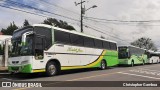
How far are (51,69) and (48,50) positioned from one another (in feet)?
4.22

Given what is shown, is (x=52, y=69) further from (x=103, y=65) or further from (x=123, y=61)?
(x=123, y=61)

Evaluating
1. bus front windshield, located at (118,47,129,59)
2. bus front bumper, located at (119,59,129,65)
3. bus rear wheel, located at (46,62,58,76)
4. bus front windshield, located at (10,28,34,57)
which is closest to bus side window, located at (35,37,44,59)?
bus front windshield, located at (10,28,34,57)

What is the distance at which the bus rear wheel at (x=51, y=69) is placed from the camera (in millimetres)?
17734

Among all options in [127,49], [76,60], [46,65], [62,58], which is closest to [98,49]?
[76,60]

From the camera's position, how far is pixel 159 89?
12.2 meters

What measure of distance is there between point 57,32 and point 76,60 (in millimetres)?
3354

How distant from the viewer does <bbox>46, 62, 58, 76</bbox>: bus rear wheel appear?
1773 cm

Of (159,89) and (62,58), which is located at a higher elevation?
(62,58)

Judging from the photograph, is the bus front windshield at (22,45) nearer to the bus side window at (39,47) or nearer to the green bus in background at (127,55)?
the bus side window at (39,47)

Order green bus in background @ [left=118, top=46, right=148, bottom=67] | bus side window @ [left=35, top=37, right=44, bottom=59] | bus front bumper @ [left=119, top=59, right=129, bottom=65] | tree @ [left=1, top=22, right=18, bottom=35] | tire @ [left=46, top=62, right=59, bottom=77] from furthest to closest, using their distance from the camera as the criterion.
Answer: tree @ [left=1, top=22, right=18, bottom=35] → green bus in background @ [left=118, top=46, right=148, bottom=67] → bus front bumper @ [left=119, top=59, right=129, bottom=65] → tire @ [left=46, top=62, right=59, bottom=77] → bus side window @ [left=35, top=37, right=44, bottom=59]

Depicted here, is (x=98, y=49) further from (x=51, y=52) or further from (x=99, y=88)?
(x=99, y=88)

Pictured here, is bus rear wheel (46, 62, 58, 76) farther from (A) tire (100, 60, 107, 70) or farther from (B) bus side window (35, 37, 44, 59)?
(A) tire (100, 60, 107, 70)

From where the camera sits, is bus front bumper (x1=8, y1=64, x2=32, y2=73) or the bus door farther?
the bus door

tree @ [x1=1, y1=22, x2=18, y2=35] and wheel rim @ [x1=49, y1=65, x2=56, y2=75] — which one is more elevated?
tree @ [x1=1, y1=22, x2=18, y2=35]
